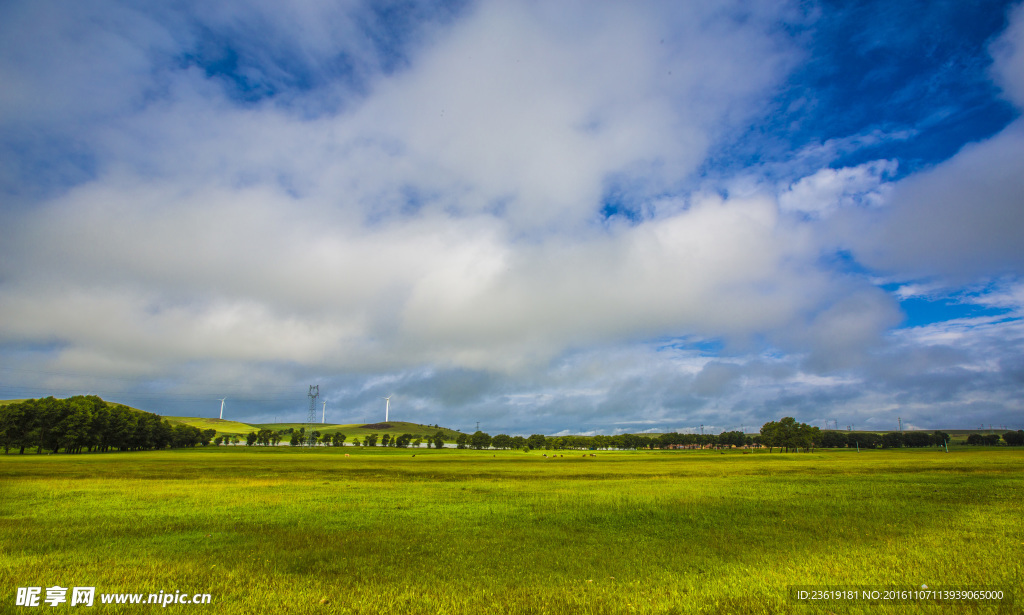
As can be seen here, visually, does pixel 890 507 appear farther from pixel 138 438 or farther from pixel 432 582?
pixel 138 438

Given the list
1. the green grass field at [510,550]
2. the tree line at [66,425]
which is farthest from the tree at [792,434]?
the tree line at [66,425]

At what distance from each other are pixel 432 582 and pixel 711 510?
58.5 feet

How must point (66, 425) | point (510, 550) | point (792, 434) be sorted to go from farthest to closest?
point (792, 434) < point (66, 425) < point (510, 550)

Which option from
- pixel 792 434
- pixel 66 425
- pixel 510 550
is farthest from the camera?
pixel 792 434

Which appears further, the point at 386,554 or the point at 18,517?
the point at 18,517

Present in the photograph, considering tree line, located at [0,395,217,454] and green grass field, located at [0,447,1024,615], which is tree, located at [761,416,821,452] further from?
tree line, located at [0,395,217,454]

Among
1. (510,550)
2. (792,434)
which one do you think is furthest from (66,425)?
(792,434)

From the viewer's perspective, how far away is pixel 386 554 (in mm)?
15797

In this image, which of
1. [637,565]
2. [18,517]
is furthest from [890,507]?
[18,517]

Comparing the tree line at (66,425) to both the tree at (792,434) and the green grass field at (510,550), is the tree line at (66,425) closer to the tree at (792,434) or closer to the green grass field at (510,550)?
the green grass field at (510,550)

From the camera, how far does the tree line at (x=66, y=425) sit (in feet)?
365

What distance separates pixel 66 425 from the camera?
114938 millimetres

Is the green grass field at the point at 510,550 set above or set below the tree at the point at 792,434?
above

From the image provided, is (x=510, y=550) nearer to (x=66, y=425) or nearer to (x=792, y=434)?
(x=66, y=425)
